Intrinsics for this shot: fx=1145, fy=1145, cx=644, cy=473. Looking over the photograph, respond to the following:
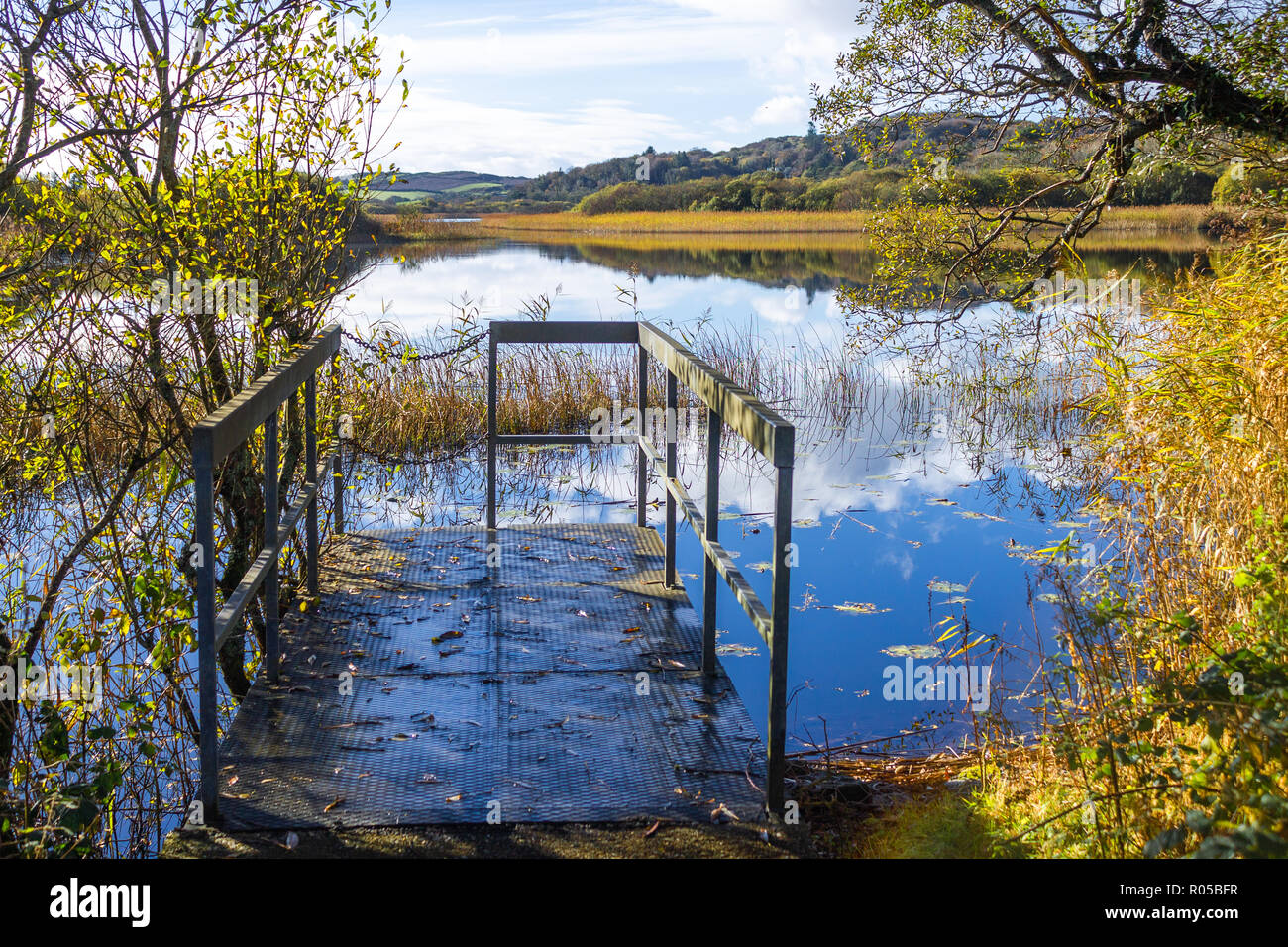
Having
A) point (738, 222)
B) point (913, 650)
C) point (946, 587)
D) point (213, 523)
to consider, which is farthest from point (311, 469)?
point (738, 222)

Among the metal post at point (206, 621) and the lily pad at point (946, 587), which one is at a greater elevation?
the metal post at point (206, 621)

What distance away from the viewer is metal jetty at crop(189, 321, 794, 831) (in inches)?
122

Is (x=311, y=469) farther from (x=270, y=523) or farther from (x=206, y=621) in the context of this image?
(x=206, y=621)

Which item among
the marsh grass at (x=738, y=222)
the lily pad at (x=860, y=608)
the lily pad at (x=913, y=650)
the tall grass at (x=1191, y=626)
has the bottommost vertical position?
the lily pad at (x=913, y=650)

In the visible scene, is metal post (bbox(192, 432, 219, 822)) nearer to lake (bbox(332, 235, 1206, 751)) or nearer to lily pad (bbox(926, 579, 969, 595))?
lake (bbox(332, 235, 1206, 751))

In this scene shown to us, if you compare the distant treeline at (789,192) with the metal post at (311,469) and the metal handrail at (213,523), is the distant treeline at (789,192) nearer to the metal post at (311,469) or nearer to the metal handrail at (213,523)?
the metal post at (311,469)

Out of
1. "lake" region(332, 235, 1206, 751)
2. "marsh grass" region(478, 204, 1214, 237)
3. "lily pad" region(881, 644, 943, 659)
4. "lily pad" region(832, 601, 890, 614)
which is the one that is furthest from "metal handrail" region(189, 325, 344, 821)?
"marsh grass" region(478, 204, 1214, 237)

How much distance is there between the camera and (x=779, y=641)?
305 centimetres

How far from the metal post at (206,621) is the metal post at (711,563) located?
1.62m

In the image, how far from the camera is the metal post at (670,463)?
189 inches

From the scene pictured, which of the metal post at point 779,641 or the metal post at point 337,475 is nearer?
the metal post at point 779,641

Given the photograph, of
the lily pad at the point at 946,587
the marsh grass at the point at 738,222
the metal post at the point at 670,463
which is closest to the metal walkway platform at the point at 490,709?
the metal post at the point at 670,463

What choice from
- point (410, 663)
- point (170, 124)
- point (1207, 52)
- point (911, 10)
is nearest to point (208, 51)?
point (170, 124)

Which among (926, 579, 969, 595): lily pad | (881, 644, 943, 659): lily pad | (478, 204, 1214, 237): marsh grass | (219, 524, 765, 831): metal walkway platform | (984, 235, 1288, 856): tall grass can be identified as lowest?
(881, 644, 943, 659): lily pad
